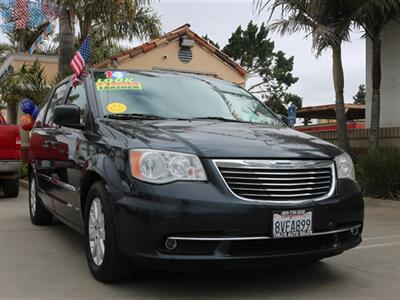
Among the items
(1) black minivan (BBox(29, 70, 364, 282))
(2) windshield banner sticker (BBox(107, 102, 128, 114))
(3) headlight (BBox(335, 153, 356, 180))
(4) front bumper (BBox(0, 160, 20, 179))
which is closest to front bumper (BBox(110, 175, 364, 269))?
(1) black minivan (BBox(29, 70, 364, 282))

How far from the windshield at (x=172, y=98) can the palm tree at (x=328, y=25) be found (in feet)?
18.4

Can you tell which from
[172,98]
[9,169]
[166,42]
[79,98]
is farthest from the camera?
[166,42]

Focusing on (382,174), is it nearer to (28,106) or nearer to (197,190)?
(197,190)

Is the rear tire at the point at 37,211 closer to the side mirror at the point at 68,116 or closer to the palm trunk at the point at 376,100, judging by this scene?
the side mirror at the point at 68,116

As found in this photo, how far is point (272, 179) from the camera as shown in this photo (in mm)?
4207

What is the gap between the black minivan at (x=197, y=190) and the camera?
404cm

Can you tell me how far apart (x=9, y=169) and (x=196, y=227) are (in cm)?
751

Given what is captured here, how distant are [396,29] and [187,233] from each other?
9.74 meters

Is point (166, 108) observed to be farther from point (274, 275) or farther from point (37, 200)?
point (37, 200)

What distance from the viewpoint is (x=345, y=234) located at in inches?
183

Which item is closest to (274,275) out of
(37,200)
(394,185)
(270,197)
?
(270,197)

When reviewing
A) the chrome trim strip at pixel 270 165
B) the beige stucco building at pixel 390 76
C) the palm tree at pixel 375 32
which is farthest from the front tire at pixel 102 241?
the beige stucco building at pixel 390 76

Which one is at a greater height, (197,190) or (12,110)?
(12,110)

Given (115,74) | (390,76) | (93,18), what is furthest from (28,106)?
(115,74)
